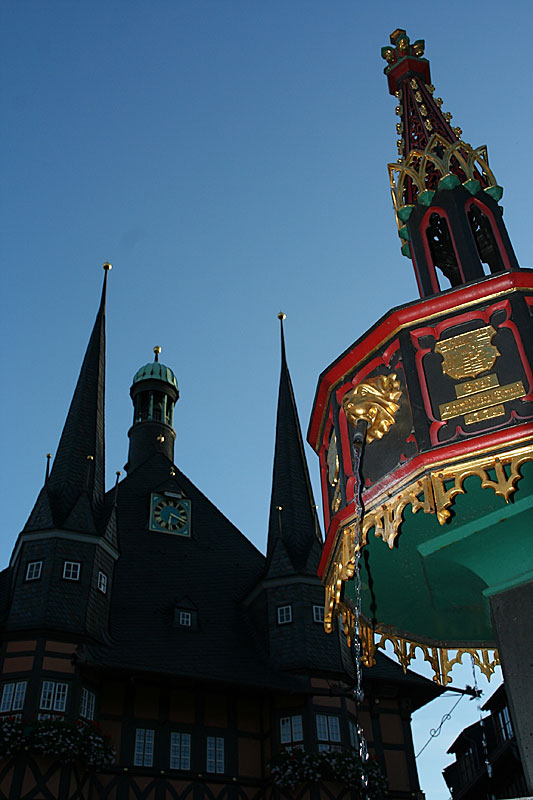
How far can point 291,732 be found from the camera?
24.1 metres

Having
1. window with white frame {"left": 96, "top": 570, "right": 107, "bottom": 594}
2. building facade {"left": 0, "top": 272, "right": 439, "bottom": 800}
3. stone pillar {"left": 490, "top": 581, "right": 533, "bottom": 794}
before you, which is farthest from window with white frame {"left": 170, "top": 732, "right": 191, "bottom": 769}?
stone pillar {"left": 490, "top": 581, "right": 533, "bottom": 794}

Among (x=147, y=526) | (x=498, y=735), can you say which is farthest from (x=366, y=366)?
(x=498, y=735)

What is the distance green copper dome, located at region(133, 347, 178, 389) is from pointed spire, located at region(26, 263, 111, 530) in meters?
9.31

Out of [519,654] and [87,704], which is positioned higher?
[87,704]

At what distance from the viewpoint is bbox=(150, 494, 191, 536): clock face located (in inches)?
1249

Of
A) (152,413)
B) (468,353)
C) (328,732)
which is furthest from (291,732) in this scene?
(152,413)

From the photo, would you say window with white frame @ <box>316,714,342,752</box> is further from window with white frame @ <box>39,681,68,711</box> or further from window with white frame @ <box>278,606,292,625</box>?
window with white frame @ <box>39,681,68,711</box>

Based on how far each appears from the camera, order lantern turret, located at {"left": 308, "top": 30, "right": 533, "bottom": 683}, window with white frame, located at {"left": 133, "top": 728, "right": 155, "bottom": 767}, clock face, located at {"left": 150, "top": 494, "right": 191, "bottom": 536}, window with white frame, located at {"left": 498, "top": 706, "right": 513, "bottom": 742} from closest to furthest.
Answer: lantern turret, located at {"left": 308, "top": 30, "right": 533, "bottom": 683} → window with white frame, located at {"left": 133, "top": 728, "right": 155, "bottom": 767} → clock face, located at {"left": 150, "top": 494, "right": 191, "bottom": 536} → window with white frame, located at {"left": 498, "top": 706, "right": 513, "bottom": 742}

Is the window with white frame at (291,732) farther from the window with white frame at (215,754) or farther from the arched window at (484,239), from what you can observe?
the arched window at (484,239)

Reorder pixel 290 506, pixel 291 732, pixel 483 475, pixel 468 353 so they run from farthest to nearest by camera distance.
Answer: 1. pixel 290 506
2. pixel 291 732
3. pixel 468 353
4. pixel 483 475

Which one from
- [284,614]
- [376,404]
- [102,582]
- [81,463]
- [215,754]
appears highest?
[81,463]

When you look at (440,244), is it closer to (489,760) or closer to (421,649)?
(421,649)

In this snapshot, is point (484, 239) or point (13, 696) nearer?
point (484, 239)

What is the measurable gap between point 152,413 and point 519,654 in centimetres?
3555
